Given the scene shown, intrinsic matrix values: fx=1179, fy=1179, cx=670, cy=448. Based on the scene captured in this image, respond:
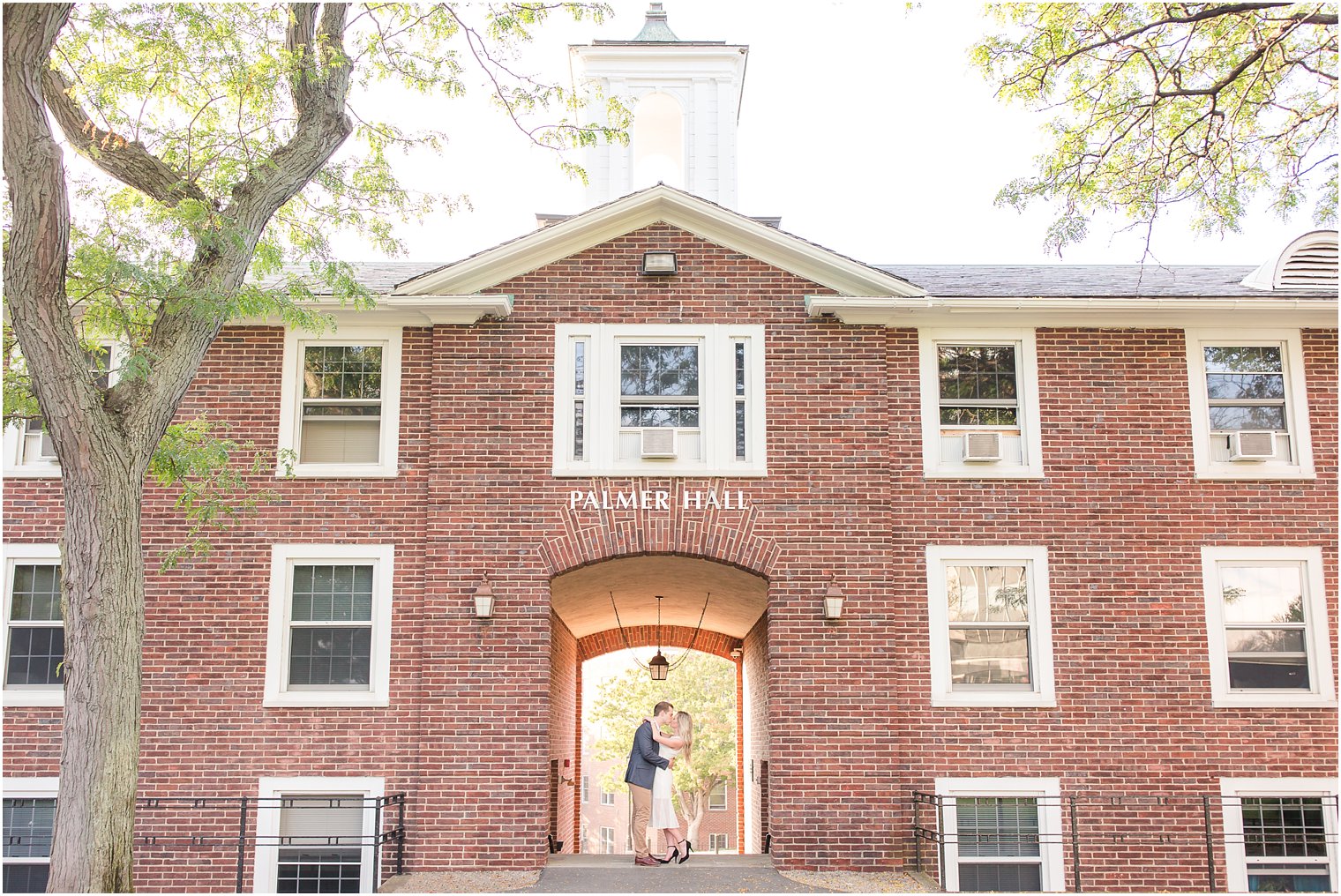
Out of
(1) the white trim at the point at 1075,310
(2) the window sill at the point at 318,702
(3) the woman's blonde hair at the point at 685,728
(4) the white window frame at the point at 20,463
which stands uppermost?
(1) the white trim at the point at 1075,310

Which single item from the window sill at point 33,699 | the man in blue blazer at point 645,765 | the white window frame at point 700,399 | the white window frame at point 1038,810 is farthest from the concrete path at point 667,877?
the window sill at point 33,699

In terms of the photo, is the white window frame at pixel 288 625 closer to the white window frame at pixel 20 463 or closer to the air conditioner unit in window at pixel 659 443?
the white window frame at pixel 20 463

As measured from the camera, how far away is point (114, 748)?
8.73 m

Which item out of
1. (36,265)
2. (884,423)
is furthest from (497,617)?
(36,265)

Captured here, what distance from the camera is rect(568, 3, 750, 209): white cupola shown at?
55.8ft

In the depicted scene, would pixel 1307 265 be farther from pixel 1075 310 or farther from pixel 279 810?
pixel 279 810

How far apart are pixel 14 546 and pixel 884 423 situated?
959 cm

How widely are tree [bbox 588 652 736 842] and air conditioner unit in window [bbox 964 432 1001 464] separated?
26699mm

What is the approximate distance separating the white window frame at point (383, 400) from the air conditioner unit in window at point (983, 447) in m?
6.31

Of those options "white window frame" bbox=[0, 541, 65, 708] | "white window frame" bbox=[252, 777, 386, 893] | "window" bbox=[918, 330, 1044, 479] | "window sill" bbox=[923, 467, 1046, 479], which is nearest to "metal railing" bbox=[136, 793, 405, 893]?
"white window frame" bbox=[252, 777, 386, 893]

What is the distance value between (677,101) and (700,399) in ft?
20.6

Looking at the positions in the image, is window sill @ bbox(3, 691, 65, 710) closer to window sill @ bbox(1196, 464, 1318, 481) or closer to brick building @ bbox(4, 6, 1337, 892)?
brick building @ bbox(4, 6, 1337, 892)

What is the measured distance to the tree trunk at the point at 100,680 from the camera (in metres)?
8.55

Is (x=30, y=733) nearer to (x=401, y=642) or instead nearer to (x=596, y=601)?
(x=401, y=642)
